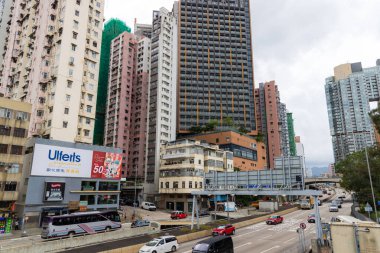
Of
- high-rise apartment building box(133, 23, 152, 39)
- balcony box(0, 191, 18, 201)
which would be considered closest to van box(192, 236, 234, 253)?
balcony box(0, 191, 18, 201)

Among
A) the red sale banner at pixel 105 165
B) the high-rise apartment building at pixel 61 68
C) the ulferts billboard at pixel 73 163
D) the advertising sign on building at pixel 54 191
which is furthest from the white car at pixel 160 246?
the high-rise apartment building at pixel 61 68

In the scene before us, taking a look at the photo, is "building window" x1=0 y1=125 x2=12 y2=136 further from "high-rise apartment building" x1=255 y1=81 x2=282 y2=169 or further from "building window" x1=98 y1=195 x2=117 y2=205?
"high-rise apartment building" x1=255 y1=81 x2=282 y2=169

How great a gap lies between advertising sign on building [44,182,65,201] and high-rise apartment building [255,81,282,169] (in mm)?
125437

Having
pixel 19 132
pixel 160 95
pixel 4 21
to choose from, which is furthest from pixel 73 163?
pixel 4 21

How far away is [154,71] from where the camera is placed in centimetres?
10212

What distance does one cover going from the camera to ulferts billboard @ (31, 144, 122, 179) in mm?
48812

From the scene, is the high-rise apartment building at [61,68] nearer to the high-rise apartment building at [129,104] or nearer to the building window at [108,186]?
the building window at [108,186]

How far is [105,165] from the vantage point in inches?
2312

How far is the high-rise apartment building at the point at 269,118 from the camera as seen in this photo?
161000mm

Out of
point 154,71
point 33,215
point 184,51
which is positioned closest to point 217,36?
point 184,51

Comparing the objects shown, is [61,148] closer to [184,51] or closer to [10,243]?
[10,243]

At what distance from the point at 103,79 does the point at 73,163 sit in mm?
78648

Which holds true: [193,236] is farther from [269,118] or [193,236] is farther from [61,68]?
[269,118]

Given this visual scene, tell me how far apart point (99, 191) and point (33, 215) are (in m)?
12.7
